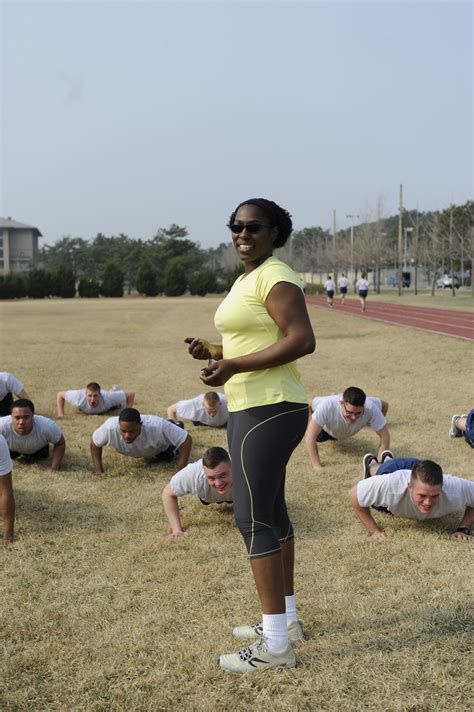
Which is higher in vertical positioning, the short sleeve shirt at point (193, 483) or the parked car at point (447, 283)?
the parked car at point (447, 283)

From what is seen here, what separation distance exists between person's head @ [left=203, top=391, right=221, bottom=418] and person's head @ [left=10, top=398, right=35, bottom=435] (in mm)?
2304

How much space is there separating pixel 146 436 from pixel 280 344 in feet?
13.5

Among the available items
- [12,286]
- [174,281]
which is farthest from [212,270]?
[12,286]

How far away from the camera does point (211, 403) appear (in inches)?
329

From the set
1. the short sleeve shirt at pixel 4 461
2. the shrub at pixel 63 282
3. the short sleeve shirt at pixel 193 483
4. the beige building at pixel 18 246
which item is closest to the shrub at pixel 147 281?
the shrub at pixel 63 282

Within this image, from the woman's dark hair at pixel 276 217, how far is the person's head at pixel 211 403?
5153mm

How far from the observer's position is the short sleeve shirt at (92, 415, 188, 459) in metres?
6.84

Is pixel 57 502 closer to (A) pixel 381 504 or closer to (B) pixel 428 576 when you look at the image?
(A) pixel 381 504

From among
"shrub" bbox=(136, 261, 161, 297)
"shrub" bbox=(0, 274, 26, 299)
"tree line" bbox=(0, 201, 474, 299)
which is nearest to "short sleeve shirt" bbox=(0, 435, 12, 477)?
"tree line" bbox=(0, 201, 474, 299)

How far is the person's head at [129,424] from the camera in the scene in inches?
255

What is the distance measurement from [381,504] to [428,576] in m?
0.77

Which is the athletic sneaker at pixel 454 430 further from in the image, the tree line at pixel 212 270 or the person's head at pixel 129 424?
the tree line at pixel 212 270

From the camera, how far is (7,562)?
4.65 meters

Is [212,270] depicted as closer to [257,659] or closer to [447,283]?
[447,283]
